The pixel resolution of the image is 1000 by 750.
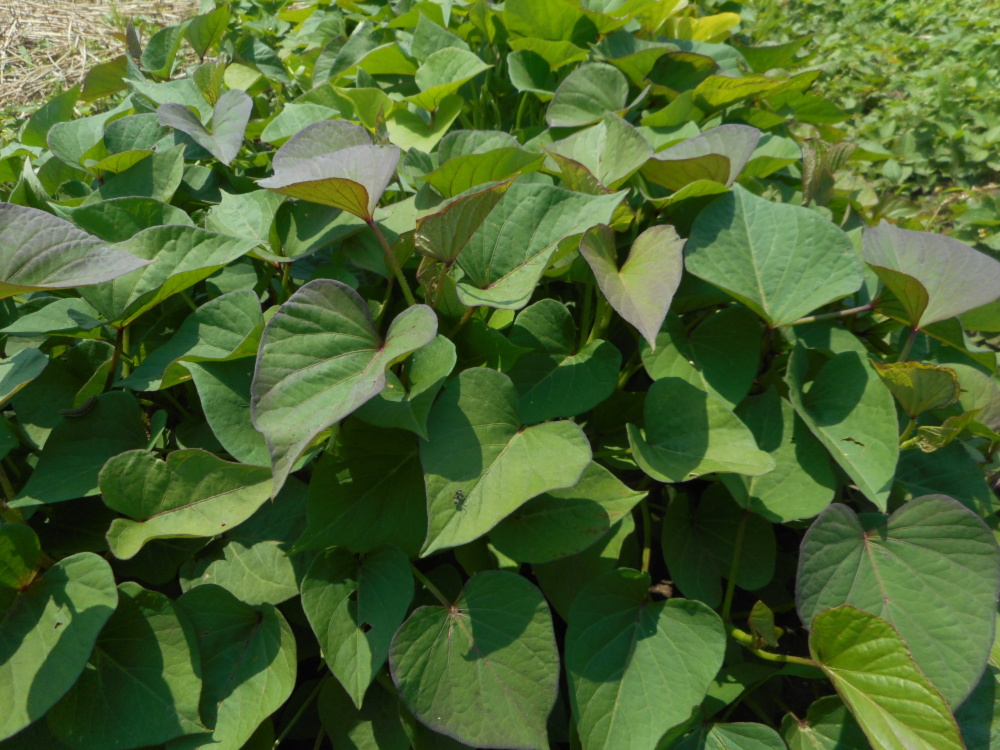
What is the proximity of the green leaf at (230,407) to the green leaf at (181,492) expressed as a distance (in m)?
0.03

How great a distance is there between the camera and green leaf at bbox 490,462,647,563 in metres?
0.92

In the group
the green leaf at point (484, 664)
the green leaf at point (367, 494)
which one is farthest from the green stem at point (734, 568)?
the green leaf at point (367, 494)

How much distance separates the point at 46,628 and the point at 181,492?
21cm

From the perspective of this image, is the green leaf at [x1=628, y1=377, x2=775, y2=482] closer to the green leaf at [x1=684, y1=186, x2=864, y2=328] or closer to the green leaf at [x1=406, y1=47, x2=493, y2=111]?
the green leaf at [x1=684, y1=186, x2=864, y2=328]

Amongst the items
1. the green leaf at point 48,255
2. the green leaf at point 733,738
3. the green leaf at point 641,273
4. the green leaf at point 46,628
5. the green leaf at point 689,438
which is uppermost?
the green leaf at point 48,255

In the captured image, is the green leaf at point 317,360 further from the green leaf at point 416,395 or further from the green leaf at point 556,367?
the green leaf at point 556,367

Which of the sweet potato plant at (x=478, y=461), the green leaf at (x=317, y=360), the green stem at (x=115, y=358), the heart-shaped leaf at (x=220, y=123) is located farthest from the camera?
the heart-shaped leaf at (x=220, y=123)

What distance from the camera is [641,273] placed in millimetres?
973

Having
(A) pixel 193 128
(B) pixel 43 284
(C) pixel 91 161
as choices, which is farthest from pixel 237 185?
(B) pixel 43 284

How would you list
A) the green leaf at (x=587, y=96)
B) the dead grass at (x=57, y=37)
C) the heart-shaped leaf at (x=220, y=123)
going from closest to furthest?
the heart-shaped leaf at (x=220, y=123), the green leaf at (x=587, y=96), the dead grass at (x=57, y=37)

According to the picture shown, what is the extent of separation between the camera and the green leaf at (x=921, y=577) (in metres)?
0.88

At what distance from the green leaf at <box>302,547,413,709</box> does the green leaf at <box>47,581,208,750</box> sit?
176 mm

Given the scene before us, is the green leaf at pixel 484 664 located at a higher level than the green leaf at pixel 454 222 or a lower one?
lower

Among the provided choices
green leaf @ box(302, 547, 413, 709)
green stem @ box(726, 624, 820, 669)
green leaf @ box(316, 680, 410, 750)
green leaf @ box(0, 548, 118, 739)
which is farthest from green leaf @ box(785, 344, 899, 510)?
green leaf @ box(0, 548, 118, 739)
